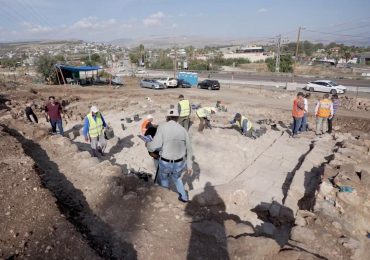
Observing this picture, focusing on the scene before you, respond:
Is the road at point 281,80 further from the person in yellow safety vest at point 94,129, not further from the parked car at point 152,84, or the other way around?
the person in yellow safety vest at point 94,129

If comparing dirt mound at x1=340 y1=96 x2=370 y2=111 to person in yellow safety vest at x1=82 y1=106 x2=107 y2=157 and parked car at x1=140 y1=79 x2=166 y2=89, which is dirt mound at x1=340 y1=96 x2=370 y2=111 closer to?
parked car at x1=140 y1=79 x2=166 y2=89

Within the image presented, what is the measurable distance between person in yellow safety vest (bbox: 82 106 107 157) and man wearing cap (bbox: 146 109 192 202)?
10.8 feet

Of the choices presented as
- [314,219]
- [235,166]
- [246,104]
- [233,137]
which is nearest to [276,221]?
[314,219]

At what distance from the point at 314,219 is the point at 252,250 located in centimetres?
175

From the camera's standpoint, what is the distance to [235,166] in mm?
8453

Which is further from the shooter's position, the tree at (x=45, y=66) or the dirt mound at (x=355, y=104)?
the tree at (x=45, y=66)

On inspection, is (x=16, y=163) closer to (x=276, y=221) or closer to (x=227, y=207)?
(x=227, y=207)

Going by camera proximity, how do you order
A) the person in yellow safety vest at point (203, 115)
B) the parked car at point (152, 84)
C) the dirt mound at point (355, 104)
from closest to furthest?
the person in yellow safety vest at point (203, 115)
the dirt mound at point (355, 104)
the parked car at point (152, 84)

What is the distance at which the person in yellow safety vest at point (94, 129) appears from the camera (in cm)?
770

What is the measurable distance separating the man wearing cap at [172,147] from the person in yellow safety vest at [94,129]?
10.8 feet

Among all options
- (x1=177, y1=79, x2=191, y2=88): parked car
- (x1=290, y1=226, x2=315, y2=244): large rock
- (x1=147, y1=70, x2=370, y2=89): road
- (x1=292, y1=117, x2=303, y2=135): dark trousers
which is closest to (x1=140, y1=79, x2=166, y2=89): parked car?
(x1=177, y1=79, x2=191, y2=88): parked car

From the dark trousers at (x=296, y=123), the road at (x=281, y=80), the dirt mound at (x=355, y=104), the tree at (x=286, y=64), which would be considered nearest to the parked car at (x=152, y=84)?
the road at (x=281, y=80)

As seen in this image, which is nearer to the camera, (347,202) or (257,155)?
(347,202)

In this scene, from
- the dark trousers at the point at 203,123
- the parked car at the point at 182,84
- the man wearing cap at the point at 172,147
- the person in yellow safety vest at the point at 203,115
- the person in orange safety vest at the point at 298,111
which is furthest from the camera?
the parked car at the point at 182,84
